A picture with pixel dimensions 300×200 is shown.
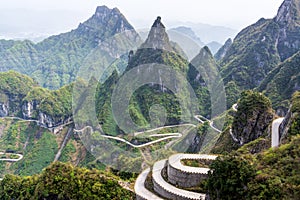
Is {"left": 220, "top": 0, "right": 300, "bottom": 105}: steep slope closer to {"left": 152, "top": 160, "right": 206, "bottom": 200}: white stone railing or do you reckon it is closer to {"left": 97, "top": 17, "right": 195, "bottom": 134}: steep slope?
{"left": 97, "top": 17, "right": 195, "bottom": 134}: steep slope

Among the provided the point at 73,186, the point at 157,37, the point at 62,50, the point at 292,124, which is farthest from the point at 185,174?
the point at 62,50

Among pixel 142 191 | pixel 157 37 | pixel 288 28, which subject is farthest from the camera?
pixel 288 28

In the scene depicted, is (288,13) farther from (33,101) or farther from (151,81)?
(33,101)

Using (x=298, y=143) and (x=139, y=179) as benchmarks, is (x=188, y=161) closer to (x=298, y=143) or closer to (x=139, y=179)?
(x=139, y=179)

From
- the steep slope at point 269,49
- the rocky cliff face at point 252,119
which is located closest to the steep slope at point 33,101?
the steep slope at point 269,49

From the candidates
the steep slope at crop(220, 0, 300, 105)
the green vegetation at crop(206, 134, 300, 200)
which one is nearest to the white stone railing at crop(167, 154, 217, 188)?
the green vegetation at crop(206, 134, 300, 200)

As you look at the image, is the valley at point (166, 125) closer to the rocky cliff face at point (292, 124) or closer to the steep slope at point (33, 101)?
the rocky cliff face at point (292, 124)

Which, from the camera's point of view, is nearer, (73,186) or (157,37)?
(73,186)
